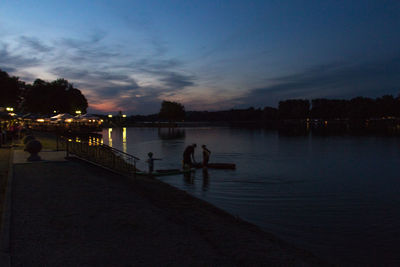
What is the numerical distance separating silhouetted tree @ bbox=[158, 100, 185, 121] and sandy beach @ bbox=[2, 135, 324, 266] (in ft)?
583

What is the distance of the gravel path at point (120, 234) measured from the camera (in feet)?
19.1

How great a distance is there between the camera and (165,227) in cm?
781

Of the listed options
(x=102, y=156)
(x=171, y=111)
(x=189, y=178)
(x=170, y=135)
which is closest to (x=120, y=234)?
(x=189, y=178)

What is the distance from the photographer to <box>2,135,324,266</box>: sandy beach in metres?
5.82

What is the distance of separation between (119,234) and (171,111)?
182665 millimetres

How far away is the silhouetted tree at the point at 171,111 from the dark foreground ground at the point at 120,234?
583ft

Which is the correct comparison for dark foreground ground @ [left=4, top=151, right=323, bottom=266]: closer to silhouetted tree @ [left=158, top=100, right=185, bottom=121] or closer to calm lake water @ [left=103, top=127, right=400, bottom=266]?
calm lake water @ [left=103, top=127, right=400, bottom=266]

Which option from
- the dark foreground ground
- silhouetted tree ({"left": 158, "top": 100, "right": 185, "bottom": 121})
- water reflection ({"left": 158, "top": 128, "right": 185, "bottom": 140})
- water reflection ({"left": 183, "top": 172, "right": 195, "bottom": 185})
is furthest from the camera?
silhouetted tree ({"left": 158, "top": 100, "right": 185, "bottom": 121})

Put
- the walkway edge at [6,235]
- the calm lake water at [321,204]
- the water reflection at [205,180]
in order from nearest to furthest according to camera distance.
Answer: the walkway edge at [6,235] < the calm lake water at [321,204] < the water reflection at [205,180]

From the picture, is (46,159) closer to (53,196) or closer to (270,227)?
(53,196)

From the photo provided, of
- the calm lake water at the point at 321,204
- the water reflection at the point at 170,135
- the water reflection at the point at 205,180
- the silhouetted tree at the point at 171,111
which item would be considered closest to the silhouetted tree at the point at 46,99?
the water reflection at the point at 170,135

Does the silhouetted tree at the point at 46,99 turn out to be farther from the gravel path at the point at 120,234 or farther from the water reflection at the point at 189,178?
the gravel path at the point at 120,234

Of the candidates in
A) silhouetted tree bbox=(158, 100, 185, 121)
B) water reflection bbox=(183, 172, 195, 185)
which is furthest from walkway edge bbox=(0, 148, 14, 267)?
silhouetted tree bbox=(158, 100, 185, 121)

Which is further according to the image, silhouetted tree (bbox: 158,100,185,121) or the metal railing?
silhouetted tree (bbox: 158,100,185,121)
